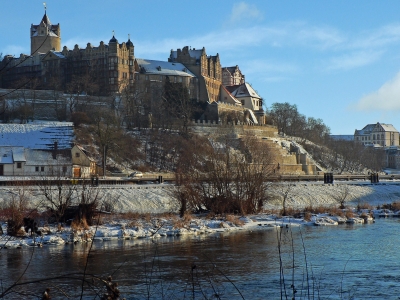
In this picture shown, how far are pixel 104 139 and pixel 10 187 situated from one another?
26.0m

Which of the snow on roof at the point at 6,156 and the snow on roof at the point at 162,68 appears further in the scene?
the snow on roof at the point at 162,68

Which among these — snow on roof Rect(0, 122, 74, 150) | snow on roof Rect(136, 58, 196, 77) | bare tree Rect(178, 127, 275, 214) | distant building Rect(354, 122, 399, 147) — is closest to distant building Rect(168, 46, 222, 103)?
snow on roof Rect(136, 58, 196, 77)

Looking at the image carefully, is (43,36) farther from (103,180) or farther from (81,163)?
(103,180)

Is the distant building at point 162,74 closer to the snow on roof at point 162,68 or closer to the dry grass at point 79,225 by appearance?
the snow on roof at point 162,68

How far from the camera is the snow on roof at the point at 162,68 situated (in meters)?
106

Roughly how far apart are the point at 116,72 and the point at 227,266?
79.7m

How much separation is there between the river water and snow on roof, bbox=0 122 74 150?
44721 millimetres

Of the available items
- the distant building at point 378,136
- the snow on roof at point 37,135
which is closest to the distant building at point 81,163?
the snow on roof at point 37,135

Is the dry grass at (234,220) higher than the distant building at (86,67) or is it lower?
lower

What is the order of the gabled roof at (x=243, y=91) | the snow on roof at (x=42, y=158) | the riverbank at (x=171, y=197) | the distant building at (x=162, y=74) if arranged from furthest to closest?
the gabled roof at (x=243, y=91), the distant building at (x=162, y=74), the snow on roof at (x=42, y=158), the riverbank at (x=171, y=197)

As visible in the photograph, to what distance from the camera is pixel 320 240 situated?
26.3 metres

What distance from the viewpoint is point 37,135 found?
7319 centimetres

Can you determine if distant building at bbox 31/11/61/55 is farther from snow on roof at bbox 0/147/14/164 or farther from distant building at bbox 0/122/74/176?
snow on roof at bbox 0/147/14/164

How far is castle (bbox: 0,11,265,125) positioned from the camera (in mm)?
96875
